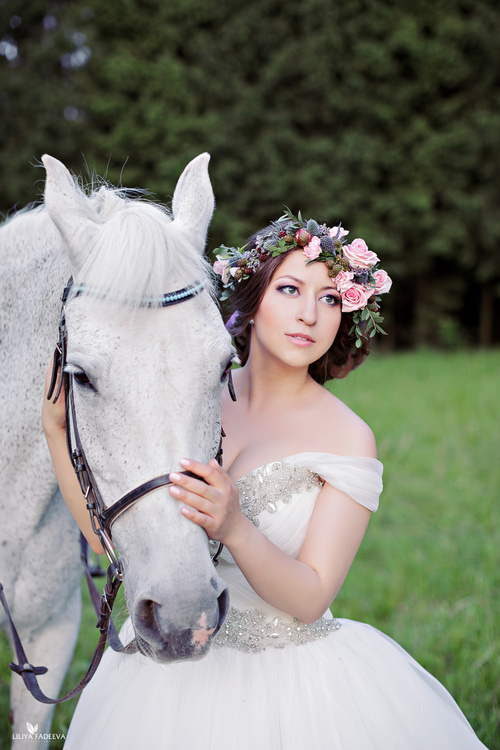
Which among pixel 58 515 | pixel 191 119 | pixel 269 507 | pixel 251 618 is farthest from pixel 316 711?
pixel 191 119

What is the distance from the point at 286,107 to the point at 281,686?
52.9 feet

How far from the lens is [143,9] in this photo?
1554 centimetres

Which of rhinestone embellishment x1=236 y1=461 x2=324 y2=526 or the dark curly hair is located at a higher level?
the dark curly hair

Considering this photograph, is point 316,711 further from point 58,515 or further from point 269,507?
point 58,515

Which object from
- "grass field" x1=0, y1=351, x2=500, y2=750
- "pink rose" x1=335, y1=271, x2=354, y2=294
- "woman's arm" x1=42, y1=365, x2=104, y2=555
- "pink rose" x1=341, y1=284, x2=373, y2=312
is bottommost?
"grass field" x1=0, y1=351, x2=500, y2=750

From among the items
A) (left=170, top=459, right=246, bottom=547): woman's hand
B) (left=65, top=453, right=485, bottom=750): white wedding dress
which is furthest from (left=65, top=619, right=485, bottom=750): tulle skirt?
(left=170, top=459, right=246, bottom=547): woman's hand

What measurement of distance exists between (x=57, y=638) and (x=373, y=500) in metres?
→ 1.25

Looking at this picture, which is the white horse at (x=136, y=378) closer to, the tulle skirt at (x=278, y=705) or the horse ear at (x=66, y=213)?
the horse ear at (x=66, y=213)

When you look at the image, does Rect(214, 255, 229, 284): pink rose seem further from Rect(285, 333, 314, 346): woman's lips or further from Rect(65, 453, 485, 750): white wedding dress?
Rect(65, 453, 485, 750): white wedding dress

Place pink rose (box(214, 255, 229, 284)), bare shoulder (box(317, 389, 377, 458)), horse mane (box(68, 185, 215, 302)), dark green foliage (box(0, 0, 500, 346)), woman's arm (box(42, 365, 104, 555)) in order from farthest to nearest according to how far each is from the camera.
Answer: dark green foliage (box(0, 0, 500, 346)), pink rose (box(214, 255, 229, 284)), bare shoulder (box(317, 389, 377, 458)), woman's arm (box(42, 365, 104, 555)), horse mane (box(68, 185, 215, 302))

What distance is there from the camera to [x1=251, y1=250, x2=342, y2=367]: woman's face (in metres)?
1.73

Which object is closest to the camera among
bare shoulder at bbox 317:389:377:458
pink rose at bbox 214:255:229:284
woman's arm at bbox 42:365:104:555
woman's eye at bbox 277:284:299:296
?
woman's arm at bbox 42:365:104:555

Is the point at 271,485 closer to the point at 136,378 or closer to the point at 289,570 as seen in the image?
the point at 289,570

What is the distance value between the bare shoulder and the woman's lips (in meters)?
0.20
